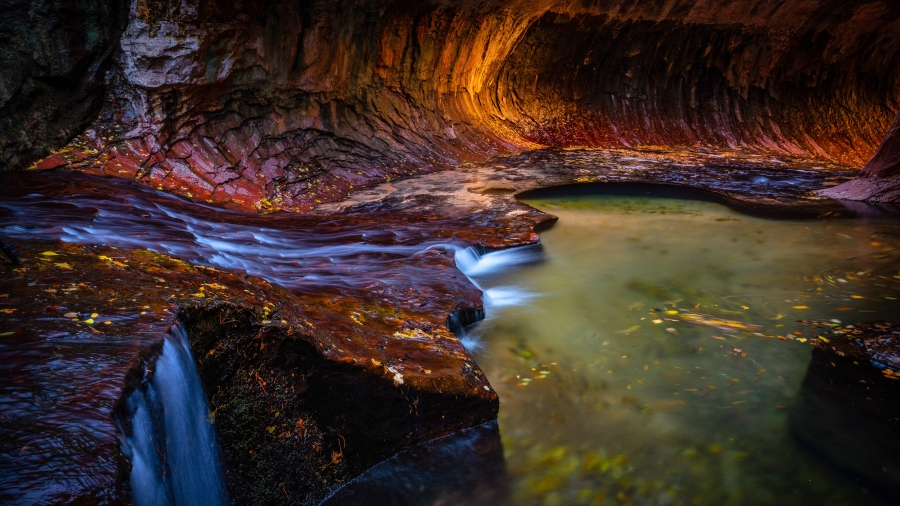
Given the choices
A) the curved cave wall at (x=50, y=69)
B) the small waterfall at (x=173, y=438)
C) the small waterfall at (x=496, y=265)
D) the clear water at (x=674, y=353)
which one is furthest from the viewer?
the curved cave wall at (x=50, y=69)

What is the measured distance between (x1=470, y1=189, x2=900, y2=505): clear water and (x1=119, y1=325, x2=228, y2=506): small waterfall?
157 cm

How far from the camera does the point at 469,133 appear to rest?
13.1 meters

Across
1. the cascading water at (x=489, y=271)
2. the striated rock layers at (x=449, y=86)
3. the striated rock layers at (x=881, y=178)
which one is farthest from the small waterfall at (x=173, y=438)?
the striated rock layers at (x=881, y=178)

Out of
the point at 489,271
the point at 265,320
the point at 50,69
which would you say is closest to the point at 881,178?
the point at 489,271

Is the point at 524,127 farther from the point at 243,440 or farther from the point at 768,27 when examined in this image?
the point at 243,440

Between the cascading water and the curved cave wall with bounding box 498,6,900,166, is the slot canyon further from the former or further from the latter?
the curved cave wall with bounding box 498,6,900,166

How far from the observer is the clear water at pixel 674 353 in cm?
325

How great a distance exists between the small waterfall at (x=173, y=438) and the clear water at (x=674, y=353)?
5.15 feet

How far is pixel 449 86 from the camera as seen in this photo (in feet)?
42.7

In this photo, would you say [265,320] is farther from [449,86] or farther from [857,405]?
[449,86]

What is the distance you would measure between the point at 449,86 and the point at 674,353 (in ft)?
32.0

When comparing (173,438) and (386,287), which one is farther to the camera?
(386,287)

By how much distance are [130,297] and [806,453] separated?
12.2 ft

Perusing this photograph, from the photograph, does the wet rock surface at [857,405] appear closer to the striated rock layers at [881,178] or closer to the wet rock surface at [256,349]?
the wet rock surface at [256,349]
